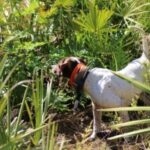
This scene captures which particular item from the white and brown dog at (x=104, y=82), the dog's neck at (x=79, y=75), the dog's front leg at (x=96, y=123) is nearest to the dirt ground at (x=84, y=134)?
the dog's front leg at (x=96, y=123)

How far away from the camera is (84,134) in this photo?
3520 millimetres

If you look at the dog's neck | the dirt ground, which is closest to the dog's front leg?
the dirt ground

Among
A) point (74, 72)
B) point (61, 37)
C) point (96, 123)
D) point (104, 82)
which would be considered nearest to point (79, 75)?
point (74, 72)

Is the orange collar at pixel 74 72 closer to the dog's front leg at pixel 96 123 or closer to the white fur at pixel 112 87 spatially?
the white fur at pixel 112 87

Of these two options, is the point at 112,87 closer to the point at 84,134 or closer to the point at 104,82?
the point at 104,82

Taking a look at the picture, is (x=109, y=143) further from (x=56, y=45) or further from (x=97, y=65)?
(x=56, y=45)

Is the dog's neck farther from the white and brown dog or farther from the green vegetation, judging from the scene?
the green vegetation

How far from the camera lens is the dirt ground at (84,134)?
347 cm

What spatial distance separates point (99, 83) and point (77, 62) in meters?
0.20

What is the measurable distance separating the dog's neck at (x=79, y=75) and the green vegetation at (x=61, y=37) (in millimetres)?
403

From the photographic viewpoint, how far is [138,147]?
11.3 ft

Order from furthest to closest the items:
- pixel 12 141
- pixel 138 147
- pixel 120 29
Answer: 1. pixel 120 29
2. pixel 138 147
3. pixel 12 141

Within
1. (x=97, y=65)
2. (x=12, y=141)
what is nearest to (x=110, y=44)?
(x=97, y=65)

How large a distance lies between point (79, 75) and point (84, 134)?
405 millimetres
